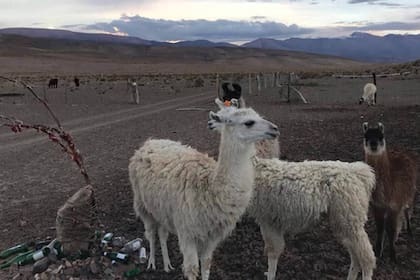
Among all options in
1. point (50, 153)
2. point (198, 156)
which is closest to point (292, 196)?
point (198, 156)

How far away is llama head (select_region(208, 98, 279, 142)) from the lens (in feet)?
15.4

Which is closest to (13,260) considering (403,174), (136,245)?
(136,245)

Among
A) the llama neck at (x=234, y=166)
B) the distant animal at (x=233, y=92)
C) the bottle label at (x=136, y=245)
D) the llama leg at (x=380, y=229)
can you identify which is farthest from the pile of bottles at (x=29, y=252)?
the distant animal at (x=233, y=92)

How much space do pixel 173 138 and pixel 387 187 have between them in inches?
344

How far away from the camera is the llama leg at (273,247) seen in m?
5.12

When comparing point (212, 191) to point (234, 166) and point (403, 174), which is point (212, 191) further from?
point (403, 174)

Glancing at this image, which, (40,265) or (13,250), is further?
(13,250)

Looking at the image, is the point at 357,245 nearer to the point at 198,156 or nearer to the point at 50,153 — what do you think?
the point at 198,156

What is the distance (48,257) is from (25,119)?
14502 millimetres

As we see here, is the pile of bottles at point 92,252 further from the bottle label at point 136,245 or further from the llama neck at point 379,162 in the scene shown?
the llama neck at point 379,162

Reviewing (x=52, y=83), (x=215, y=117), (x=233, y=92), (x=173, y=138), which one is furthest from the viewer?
(x=52, y=83)

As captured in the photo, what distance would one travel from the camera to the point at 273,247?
5148 millimetres

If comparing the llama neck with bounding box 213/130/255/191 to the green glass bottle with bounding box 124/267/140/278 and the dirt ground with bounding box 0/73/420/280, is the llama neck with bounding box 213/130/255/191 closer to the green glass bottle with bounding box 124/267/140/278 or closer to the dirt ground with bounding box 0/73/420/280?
the dirt ground with bounding box 0/73/420/280

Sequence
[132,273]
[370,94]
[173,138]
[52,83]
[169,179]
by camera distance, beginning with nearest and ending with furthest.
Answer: [169,179] → [132,273] → [173,138] → [370,94] → [52,83]
